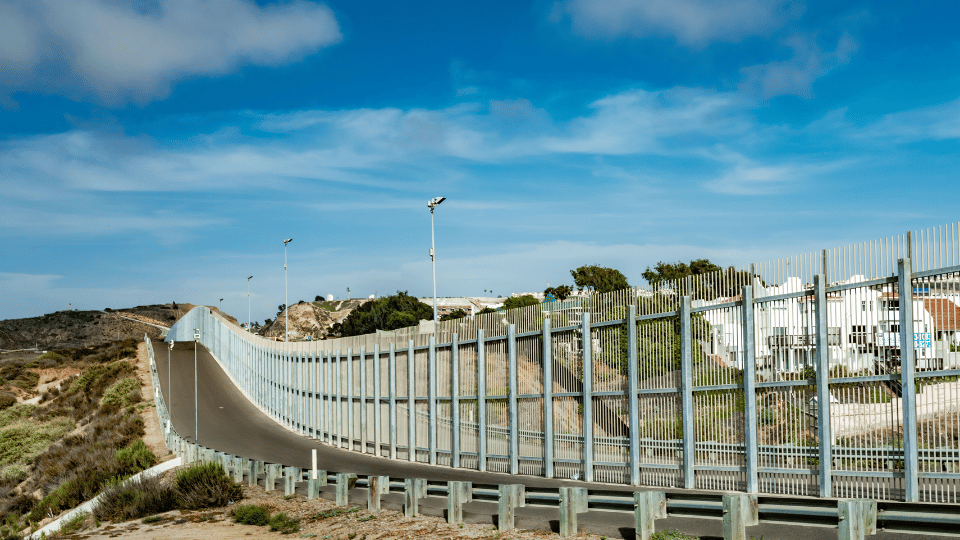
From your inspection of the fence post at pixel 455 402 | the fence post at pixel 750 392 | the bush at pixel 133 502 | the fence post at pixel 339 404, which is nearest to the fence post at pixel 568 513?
the fence post at pixel 750 392

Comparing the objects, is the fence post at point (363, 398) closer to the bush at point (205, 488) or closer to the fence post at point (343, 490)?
the bush at point (205, 488)

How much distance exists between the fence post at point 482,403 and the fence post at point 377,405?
287 inches

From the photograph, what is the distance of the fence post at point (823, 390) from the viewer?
13.0 metres

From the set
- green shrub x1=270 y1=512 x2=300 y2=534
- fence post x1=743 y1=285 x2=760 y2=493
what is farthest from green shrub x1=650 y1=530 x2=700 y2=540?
green shrub x1=270 y1=512 x2=300 y2=534

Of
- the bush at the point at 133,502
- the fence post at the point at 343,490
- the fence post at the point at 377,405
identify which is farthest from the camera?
the fence post at the point at 377,405

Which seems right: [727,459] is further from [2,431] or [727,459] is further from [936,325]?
[2,431]

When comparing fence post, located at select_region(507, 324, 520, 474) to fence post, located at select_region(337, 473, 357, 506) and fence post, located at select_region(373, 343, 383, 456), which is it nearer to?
fence post, located at select_region(337, 473, 357, 506)

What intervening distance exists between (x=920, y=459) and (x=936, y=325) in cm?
203

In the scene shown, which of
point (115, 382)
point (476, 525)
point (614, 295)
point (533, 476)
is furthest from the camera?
point (115, 382)

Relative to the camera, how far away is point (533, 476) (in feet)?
64.6

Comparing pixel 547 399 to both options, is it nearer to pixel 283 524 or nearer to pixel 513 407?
pixel 513 407

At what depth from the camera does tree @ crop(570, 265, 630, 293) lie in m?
90.6

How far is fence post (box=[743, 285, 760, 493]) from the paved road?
6.42 ft

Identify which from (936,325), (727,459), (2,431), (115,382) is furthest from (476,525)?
(115,382)
